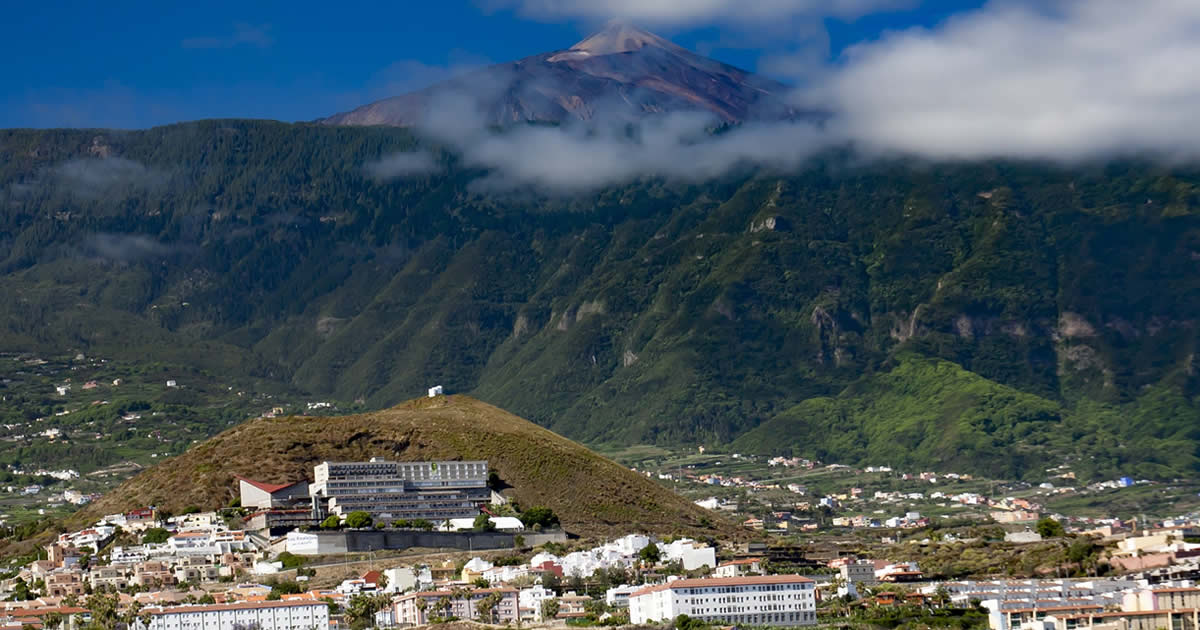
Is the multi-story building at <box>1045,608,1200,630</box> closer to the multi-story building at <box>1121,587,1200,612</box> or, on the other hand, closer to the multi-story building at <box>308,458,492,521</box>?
the multi-story building at <box>1121,587,1200,612</box>

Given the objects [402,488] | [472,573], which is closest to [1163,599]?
[472,573]

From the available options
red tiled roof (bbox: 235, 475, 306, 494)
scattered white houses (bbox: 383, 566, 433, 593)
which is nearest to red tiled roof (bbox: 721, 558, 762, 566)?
scattered white houses (bbox: 383, 566, 433, 593)

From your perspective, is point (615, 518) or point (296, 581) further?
point (615, 518)

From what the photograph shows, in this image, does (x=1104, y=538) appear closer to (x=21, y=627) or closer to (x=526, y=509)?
(x=526, y=509)

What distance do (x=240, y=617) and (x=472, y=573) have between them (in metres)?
22.7

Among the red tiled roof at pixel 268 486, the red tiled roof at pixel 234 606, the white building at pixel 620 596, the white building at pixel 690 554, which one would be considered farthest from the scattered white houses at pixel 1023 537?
the red tiled roof at pixel 234 606

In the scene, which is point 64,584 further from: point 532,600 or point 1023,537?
point 1023,537

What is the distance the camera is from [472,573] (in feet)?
497

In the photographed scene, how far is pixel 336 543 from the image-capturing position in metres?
168

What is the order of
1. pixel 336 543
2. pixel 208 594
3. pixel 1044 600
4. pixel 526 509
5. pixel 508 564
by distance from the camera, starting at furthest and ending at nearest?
1. pixel 526 509
2. pixel 336 543
3. pixel 508 564
4. pixel 208 594
5. pixel 1044 600

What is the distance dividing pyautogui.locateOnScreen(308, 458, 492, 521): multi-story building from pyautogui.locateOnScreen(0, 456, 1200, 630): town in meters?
0.18

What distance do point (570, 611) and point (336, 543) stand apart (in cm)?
3783

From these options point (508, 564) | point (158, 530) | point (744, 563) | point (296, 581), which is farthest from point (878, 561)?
point (158, 530)

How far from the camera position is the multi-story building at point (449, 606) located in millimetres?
134250
